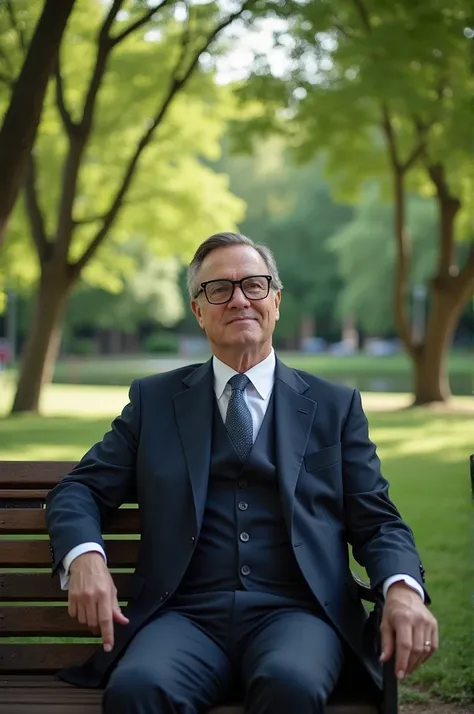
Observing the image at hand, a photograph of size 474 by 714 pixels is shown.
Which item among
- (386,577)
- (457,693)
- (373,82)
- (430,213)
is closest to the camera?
(386,577)

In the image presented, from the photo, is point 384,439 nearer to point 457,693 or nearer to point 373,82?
point 373,82

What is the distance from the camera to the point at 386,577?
3053mm

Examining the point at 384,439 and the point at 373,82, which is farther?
the point at 384,439

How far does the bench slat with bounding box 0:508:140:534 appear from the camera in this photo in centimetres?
355

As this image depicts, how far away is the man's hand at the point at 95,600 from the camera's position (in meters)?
2.99

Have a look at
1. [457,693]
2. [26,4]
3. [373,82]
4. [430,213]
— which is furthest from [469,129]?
[430,213]

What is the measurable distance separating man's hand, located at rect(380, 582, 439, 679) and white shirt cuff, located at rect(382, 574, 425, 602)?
0.06m

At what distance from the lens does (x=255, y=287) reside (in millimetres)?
3498

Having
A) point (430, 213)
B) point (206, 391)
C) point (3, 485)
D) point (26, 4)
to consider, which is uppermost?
point (430, 213)

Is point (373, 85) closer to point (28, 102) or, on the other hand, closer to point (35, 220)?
point (35, 220)

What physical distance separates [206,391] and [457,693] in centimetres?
201

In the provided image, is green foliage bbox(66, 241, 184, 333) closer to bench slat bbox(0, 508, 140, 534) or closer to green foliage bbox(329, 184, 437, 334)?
green foliage bbox(329, 184, 437, 334)

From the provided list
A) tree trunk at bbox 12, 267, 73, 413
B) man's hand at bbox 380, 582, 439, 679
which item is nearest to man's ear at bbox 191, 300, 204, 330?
man's hand at bbox 380, 582, 439, 679

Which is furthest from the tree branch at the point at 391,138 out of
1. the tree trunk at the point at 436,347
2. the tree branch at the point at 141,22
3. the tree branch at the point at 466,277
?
the tree branch at the point at 141,22
